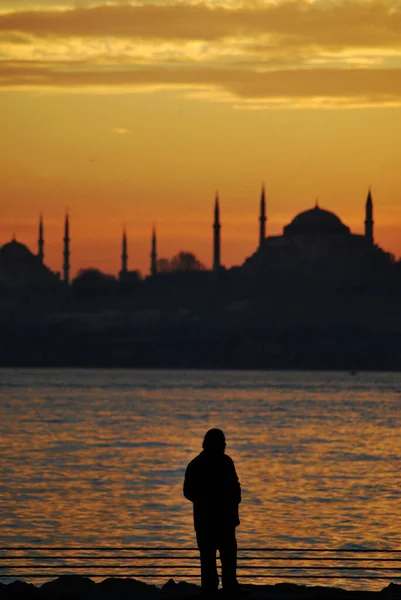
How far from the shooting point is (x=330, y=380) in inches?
7451

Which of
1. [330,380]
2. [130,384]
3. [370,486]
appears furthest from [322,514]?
[330,380]

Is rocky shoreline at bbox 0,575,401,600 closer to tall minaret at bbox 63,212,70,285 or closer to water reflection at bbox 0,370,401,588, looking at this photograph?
water reflection at bbox 0,370,401,588

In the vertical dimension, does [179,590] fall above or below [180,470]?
above

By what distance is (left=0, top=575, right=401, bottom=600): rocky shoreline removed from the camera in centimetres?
1514

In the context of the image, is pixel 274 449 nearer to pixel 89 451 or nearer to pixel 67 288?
pixel 89 451

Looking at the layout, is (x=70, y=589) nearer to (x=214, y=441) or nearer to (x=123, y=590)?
(x=123, y=590)

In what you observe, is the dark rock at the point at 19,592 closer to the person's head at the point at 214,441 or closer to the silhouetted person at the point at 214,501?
the silhouetted person at the point at 214,501

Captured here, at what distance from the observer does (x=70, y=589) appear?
1653cm

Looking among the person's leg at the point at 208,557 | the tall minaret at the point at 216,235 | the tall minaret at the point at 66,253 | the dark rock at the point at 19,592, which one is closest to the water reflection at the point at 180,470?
the dark rock at the point at 19,592

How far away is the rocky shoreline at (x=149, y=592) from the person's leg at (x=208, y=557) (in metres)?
0.19

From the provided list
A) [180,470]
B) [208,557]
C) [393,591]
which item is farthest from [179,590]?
[180,470]

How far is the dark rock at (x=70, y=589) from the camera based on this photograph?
52.0 feet

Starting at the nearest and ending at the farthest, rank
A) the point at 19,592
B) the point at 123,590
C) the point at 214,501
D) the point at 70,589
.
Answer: the point at 214,501
the point at 19,592
the point at 123,590
the point at 70,589

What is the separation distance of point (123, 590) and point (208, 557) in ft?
7.97
